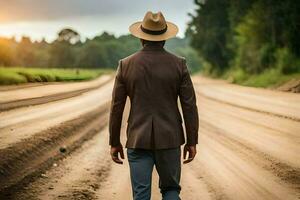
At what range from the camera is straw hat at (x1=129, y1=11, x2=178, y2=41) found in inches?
170

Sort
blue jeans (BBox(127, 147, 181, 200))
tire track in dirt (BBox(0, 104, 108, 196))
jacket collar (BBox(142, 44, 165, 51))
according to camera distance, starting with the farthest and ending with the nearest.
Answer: tire track in dirt (BBox(0, 104, 108, 196)) < jacket collar (BBox(142, 44, 165, 51)) < blue jeans (BBox(127, 147, 181, 200))

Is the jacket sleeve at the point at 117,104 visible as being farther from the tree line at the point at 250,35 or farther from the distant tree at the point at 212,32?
the distant tree at the point at 212,32

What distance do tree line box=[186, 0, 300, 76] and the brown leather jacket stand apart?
34.7 metres

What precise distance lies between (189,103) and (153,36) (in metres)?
0.65

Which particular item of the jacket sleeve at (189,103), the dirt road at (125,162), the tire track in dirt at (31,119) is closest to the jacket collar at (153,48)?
the jacket sleeve at (189,103)

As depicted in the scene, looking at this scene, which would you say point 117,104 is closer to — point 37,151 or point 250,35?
point 37,151

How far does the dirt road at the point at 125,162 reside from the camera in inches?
299

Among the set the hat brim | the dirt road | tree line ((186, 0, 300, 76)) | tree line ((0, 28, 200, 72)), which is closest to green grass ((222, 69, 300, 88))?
tree line ((186, 0, 300, 76))

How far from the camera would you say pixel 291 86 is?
31141 mm

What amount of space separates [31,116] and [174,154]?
13689mm

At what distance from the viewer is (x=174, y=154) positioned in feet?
14.0

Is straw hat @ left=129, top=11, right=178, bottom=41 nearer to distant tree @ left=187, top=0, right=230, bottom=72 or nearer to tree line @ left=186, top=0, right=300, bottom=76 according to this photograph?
tree line @ left=186, top=0, right=300, bottom=76

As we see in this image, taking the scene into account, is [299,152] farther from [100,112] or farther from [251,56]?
[251,56]

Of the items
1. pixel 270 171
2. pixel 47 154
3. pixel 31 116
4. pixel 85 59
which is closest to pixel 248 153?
pixel 270 171
